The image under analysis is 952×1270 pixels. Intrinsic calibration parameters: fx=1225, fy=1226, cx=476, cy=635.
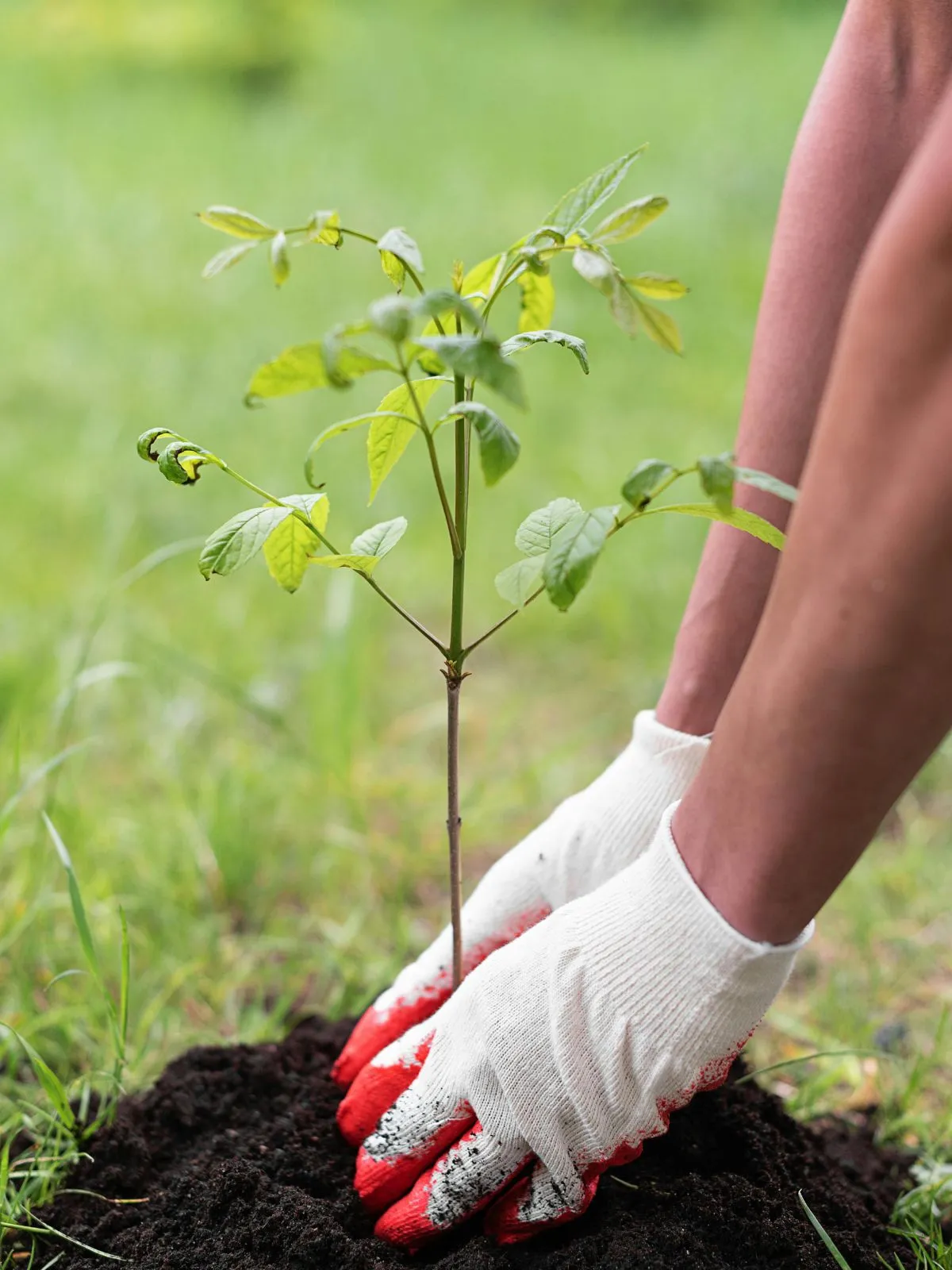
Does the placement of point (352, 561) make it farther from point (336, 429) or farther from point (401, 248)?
point (401, 248)

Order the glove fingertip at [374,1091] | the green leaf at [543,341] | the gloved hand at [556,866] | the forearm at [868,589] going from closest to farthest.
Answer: the forearm at [868,589] → the green leaf at [543,341] → the glove fingertip at [374,1091] → the gloved hand at [556,866]

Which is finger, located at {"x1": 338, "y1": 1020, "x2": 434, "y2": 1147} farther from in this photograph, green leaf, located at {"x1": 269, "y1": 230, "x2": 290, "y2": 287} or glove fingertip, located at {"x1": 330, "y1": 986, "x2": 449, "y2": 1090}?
green leaf, located at {"x1": 269, "y1": 230, "x2": 290, "y2": 287}

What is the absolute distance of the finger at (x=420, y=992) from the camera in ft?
4.57

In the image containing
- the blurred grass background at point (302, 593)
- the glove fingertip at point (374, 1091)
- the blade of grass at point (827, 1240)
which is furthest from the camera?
the blurred grass background at point (302, 593)

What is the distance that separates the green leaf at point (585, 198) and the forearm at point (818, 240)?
385 mm

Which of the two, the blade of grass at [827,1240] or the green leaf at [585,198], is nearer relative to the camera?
the green leaf at [585,198]

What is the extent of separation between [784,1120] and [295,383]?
3.36 feet

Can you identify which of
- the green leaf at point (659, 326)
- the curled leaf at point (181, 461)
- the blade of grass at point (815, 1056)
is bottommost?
the blade of grass at point (815, 1056)

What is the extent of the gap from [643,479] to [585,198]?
28cm

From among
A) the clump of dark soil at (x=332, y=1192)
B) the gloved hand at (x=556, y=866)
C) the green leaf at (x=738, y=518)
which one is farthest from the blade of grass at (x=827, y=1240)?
the green leaf at (x=738, y=518)

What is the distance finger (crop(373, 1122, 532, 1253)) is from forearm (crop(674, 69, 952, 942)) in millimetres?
438

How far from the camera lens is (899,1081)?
1.70 metres

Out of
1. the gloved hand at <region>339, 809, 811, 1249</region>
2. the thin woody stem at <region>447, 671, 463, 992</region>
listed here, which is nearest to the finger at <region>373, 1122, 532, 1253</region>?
the gloved hand at <region>339, 809, 811, 1249</region>

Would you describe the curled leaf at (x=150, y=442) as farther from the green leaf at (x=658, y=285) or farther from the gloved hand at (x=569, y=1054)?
the gloved hand at (x=569, y=1054)
